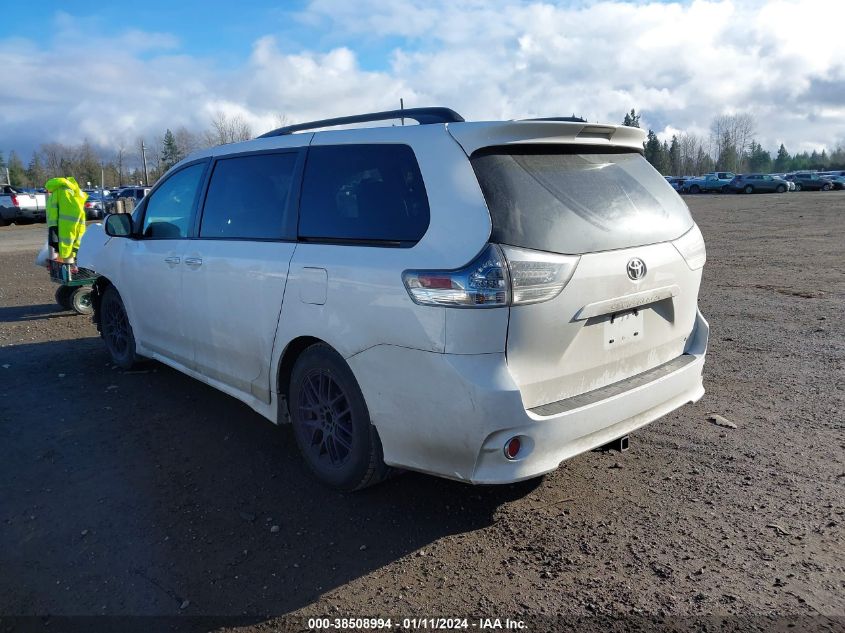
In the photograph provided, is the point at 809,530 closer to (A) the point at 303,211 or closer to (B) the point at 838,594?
(B) the point at 838,594

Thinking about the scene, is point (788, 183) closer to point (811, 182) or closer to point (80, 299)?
point (811, 182)

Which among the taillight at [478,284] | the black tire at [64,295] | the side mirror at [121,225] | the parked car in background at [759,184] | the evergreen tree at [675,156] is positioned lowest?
the black tire at [64,295]

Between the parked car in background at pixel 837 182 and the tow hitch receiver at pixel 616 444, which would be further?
the parked car in background at pixel 837 182

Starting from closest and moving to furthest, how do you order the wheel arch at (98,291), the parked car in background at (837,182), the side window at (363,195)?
the side window at (363,195), the wheel arch at (98,291), the parked car in background at (837,182)

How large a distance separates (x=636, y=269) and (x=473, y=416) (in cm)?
116

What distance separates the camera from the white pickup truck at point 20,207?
33.2 meters

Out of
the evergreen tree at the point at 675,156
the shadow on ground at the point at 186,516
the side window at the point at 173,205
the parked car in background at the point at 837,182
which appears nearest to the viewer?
the shadow on ground at the point at 186,516

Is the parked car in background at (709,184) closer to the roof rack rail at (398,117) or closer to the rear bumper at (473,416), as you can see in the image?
the roof rack rail at (398,117)

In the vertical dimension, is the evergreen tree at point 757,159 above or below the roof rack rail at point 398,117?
above

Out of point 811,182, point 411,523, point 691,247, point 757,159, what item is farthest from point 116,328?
point 757,159

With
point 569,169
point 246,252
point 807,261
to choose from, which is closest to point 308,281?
point 246,252

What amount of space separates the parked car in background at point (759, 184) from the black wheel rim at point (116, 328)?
57.7 m

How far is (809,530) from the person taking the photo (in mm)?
3379

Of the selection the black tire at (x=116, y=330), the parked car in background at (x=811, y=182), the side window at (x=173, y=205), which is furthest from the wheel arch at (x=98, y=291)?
the parked car in background at (x=811, y=182)
